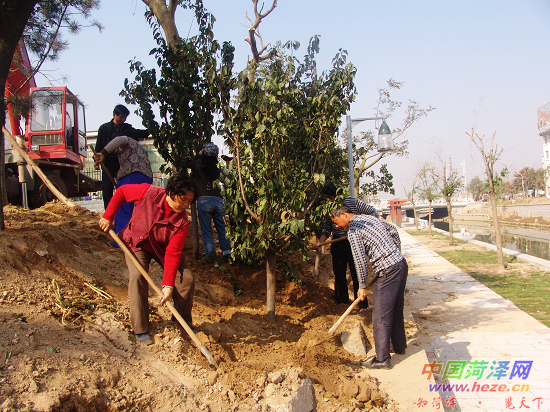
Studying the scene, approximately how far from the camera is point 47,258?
4.19 m

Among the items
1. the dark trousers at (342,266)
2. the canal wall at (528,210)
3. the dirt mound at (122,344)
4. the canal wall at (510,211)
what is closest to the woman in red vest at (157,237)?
the dirt mound at (122,344)

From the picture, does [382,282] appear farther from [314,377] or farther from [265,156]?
[265,156]

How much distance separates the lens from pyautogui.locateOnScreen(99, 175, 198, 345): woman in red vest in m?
3.44

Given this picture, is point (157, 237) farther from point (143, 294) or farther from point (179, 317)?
point (179, 317)

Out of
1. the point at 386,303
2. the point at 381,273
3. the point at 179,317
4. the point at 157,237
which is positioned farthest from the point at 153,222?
the point at 386,303

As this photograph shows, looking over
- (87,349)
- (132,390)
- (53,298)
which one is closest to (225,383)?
(132,390)

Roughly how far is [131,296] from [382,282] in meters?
2.32

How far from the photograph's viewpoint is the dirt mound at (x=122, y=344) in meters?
2.72

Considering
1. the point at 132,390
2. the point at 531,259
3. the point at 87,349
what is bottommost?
the point at 531,259

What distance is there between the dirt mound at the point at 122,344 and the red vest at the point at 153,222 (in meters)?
0.75

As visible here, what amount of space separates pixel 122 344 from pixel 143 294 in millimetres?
410

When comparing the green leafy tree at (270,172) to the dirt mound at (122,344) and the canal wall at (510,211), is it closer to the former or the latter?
the dirt mound at (122,344)

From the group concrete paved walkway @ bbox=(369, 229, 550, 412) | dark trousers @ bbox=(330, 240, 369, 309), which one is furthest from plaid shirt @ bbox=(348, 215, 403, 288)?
dark trousers @ bbox=(330, 240, 369, 309)

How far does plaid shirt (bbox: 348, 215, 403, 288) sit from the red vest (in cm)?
169
